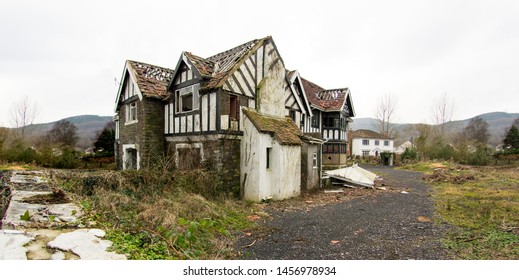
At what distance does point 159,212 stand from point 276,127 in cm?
722

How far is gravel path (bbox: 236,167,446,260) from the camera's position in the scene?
5.84 metres

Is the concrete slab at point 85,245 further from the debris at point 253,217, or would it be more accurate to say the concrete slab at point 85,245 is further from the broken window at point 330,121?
the broken window at point 330,121

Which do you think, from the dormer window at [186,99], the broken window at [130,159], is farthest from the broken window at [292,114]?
the broken window at [130,159]

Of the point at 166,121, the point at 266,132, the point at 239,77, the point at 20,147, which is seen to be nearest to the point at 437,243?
the point at 266,132

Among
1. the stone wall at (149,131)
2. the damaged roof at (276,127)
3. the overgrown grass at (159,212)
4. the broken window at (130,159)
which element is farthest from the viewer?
the broken window at (130,159)

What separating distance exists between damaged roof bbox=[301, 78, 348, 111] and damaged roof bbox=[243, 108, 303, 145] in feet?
36.2

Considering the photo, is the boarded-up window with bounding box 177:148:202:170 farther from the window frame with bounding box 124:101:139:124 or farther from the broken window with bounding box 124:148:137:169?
the broken window with bounding box 124:148:137:169

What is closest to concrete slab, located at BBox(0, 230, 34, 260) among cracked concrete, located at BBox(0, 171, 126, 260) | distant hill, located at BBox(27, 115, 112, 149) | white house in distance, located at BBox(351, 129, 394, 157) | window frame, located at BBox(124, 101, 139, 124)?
cracked concrete, located at BBox(0, 171, 126, 260)

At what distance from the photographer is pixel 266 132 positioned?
11852 mm

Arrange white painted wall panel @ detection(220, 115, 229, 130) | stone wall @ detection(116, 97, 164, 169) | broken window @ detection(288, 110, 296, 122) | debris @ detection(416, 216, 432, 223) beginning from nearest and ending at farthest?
debris @ detection(416, 216, 432, 223) → white painted wall panel @ detection(220, 115, 229, 130) → stone wall @ detection(116, 97, 164, 169) → broken window @ detection(288, 110, 296, 122)

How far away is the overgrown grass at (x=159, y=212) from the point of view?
16.1 ft

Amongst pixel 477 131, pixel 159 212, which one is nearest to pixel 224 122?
pixel 159 212

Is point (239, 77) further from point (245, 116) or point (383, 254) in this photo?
point (383, 254)

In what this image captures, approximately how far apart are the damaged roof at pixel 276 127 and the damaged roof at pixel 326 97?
435 inches
